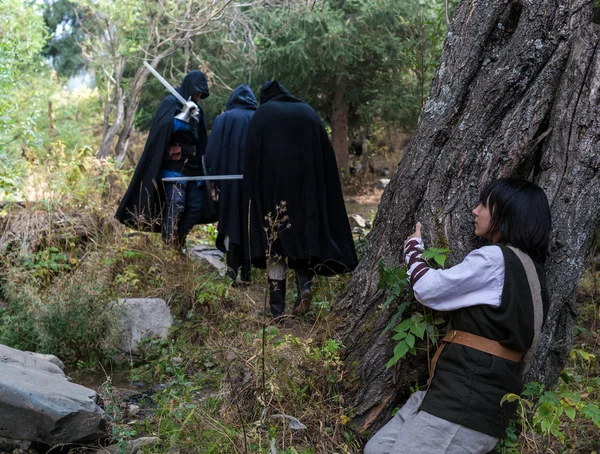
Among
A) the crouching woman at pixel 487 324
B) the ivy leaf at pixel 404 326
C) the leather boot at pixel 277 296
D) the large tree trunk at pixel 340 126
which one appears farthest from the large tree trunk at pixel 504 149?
the large tree trunk at pixel 340 126

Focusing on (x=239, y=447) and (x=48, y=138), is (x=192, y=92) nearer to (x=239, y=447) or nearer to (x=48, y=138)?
(x=239, y=447)

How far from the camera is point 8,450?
3797mm

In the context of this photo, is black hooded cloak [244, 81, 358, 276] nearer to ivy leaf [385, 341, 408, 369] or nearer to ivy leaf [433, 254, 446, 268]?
ivy leaf [385, 341, 408, 369]

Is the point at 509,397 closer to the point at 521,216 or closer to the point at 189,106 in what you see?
the point at 521,216

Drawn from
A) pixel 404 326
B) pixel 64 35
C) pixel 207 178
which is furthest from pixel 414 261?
pixel 64 35

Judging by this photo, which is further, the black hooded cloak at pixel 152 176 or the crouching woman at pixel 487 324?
the black hooded cloak at pixel 152 176

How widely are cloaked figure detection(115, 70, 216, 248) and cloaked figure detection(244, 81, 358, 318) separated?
1.47m

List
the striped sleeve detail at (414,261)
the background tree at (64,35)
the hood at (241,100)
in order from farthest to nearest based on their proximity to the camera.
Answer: the background tree at (64,35) → the hood at (241,100) → the striped sleeve detail at (414,261)

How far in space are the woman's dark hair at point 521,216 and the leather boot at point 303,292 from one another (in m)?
2.81

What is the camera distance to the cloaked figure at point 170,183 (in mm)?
7391

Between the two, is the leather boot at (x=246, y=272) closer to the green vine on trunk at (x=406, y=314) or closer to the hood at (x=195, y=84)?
the hood at (x=195, y=84)

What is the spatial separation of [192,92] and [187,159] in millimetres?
739

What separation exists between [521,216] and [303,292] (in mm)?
3024

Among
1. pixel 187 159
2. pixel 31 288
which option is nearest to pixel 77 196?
pixel 187 159
